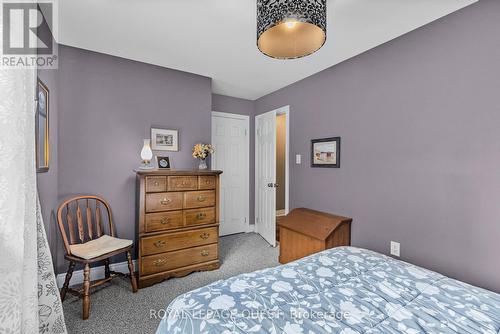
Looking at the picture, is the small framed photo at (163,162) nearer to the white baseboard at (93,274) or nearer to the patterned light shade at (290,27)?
the white baseboard at (93,274)

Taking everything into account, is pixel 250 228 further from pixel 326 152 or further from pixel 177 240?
pixel 326 152

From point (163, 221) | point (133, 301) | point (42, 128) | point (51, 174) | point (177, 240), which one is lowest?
point (133, 301)

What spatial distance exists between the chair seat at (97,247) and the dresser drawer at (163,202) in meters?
0.40

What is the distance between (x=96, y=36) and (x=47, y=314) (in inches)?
91.7

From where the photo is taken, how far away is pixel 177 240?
100 inches

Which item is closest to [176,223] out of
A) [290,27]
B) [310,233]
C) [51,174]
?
[51,174]

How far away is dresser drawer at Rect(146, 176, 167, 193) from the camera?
2.38 m

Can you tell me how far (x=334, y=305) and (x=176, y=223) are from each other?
73.4 inches

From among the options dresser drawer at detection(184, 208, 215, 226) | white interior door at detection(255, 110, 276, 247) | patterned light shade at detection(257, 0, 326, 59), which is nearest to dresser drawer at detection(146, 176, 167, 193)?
dresser drawer at detection(184, 208, 215, 226)

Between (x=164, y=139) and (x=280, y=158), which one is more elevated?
(x=164, y=139)

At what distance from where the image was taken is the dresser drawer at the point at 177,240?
239 centimetres

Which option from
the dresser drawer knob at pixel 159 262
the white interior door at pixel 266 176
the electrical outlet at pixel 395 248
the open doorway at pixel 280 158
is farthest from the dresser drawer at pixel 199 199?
the open doorway at pixel 280 158

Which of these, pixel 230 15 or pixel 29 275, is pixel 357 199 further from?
pixel 29 275

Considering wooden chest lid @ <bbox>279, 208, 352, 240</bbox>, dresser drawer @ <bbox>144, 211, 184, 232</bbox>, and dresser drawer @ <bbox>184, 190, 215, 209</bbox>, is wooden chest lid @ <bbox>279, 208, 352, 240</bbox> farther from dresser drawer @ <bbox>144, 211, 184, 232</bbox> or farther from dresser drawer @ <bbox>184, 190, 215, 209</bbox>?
dresser drawer @ <bbox>144, 211, 184, 232</bbox>
